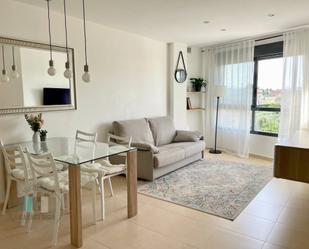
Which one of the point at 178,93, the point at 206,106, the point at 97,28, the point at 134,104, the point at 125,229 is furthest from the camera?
the point at 206,106

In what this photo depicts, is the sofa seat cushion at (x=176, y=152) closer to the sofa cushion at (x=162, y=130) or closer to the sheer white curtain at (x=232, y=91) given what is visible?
the sofa cushion at (x=162, y=130)

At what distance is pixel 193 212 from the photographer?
9.32ft

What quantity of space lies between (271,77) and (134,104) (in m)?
2.82

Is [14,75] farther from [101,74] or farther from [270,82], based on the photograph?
Result: [270,82]

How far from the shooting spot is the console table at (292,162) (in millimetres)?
2053

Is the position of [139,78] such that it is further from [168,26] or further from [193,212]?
[193,212]

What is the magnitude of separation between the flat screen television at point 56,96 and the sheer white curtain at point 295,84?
11.5 feet

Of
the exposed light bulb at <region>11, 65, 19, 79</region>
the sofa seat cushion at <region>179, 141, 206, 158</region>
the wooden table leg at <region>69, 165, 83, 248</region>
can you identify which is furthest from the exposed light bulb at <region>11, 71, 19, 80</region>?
the sofa seat cushion at <region>179, 141, 206, 158</region>

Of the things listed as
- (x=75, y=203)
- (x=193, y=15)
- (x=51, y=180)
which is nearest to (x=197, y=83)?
(x=193, y=15)

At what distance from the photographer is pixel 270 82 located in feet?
16.7

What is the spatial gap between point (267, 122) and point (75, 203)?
4357 millimetres

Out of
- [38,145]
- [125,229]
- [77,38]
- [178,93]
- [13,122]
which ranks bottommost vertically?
[125,229]

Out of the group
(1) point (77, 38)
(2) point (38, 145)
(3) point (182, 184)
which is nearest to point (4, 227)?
(2) point (38, 145)

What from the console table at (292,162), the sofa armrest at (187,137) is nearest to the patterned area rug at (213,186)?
the sofa armrest at (187,137)
